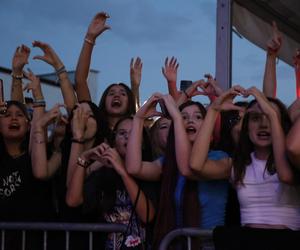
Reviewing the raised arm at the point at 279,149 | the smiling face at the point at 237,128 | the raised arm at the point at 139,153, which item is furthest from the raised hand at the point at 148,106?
the raised arm at the point at 279,149

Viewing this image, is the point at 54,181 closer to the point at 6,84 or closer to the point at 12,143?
the point at 12,143

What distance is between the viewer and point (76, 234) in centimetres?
373

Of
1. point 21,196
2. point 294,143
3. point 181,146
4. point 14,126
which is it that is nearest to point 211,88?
point 181,146

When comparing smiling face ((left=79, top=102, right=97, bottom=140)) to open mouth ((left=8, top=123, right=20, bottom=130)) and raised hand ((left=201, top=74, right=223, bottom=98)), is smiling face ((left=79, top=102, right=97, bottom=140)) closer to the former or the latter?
open mouth ((left=8, top=123, right=20, bottom=130))

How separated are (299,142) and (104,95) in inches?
90.6

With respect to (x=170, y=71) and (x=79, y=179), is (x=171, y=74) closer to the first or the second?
(x=170, y=71)

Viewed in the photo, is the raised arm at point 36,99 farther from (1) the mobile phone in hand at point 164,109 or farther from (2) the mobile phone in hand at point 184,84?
(2) the mobile phone in hand at point 184,84

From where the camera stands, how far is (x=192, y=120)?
3.66m

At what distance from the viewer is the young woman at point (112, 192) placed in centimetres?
356

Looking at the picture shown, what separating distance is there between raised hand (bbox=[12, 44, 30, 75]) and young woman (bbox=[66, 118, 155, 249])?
1701 mm

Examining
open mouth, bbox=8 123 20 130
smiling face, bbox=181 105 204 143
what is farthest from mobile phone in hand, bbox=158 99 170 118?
open mouth, bbox=8 123 20 130

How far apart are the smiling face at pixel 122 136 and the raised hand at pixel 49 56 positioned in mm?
1480

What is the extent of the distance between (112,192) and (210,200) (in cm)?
69

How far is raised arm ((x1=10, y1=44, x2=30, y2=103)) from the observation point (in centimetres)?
521
